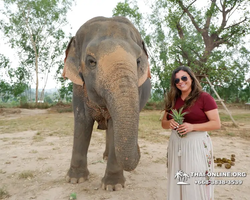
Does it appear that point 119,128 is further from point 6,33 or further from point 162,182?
point 6,33

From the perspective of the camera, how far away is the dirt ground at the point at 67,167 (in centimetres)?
292

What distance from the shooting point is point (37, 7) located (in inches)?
698

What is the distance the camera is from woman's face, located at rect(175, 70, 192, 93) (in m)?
2.19

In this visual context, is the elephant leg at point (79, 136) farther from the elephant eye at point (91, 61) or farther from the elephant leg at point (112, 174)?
the elephant eye at point (91, 61)

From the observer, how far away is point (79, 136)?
332 centimetres

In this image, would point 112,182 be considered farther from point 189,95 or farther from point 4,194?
point 189,95

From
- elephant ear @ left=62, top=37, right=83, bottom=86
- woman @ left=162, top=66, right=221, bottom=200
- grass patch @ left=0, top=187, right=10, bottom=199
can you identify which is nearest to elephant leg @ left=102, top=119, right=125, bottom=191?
elephant ear @ left=62, top=37, right=83, bottom=86

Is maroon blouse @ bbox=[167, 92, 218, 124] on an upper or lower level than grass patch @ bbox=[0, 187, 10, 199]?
upper

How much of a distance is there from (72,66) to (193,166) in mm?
1832

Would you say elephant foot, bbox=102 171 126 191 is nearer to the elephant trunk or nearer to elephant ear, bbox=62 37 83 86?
the elephant trunk

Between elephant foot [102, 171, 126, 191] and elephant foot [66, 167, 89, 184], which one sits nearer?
elephant foot [102, 171, 126, 191]

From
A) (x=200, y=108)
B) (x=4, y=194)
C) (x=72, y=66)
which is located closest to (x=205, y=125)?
(x=200, y=108)

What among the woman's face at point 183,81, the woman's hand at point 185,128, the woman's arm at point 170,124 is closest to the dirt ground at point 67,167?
the woman's arm at point 170,124

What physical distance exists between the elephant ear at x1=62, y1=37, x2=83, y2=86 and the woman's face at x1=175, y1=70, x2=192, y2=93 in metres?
1.19
